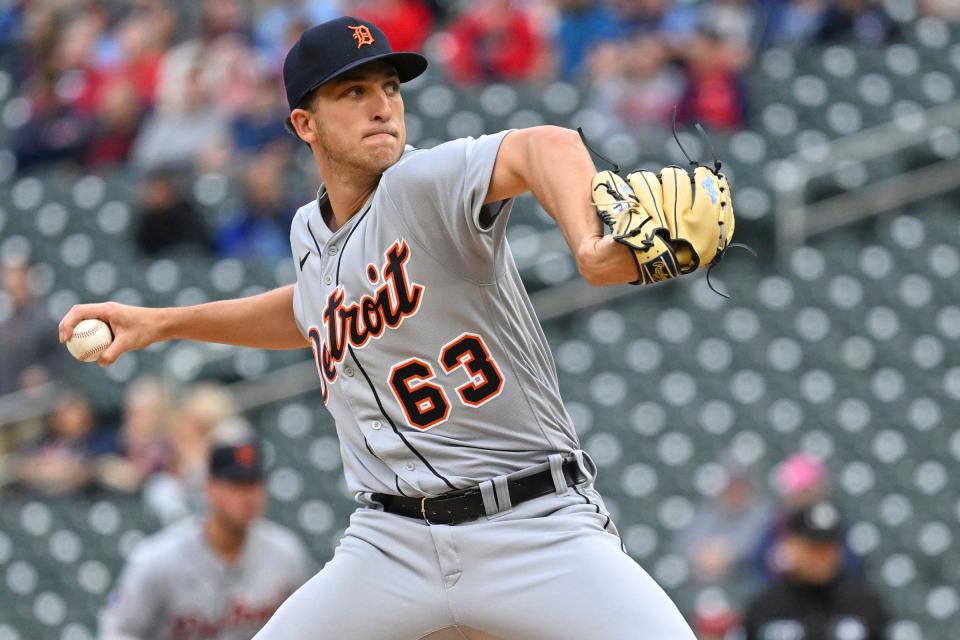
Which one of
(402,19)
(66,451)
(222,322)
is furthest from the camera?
(402,19)

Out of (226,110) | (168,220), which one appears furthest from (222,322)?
(226,110)

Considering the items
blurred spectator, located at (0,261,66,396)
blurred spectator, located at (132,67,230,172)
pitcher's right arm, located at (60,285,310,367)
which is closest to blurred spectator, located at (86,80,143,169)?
blurred spectator, located at (132,67,230,172)

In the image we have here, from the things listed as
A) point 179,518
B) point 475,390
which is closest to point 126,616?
point 475,390

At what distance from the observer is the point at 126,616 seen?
14.0 feet

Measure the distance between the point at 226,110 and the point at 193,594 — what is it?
4.91 m

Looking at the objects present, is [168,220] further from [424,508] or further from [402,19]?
[424,508]

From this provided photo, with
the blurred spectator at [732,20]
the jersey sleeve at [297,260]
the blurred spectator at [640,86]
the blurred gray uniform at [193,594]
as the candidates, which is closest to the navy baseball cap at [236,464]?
Result: the blurred gray uniform at [193,594]

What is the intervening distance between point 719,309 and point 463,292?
16.6ft

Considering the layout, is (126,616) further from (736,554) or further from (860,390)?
(860,390)

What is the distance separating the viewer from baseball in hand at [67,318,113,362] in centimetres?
302

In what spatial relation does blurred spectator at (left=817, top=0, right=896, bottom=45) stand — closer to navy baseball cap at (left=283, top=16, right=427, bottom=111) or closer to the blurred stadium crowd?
the blurred stadium crowd

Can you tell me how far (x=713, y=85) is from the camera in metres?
7.92

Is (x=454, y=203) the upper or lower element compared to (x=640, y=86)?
lower

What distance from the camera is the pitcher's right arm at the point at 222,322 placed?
314cm
